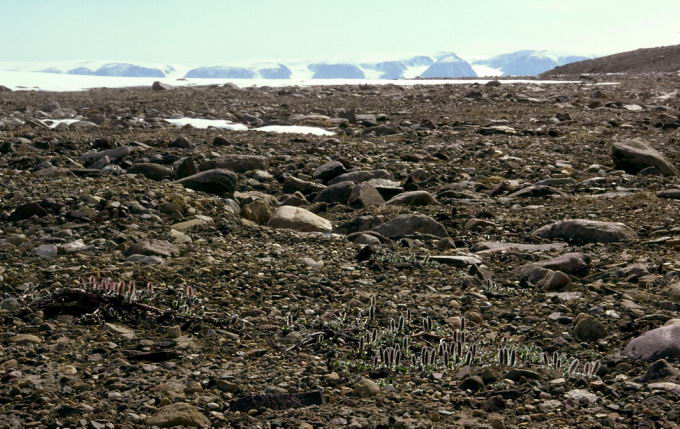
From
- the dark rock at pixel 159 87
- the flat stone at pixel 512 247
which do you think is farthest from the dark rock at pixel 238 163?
the dark rock at pixel 159 87

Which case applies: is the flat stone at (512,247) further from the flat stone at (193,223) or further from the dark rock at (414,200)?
the flat stone at (193,223)

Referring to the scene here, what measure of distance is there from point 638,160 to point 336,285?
5.06m

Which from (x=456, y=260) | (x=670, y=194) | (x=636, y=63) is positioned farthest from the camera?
(x=636, y=63)

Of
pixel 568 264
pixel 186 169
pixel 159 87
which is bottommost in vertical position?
pixel 568 264

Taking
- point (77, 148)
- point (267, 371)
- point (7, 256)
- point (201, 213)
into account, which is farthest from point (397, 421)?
point (77, 148)

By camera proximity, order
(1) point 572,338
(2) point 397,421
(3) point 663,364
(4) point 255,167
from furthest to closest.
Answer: (4) point 255,167 → (1) point 572,338 → (3) point 663,364 → (2) point 397,421

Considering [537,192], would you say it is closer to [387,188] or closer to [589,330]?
[387,188]

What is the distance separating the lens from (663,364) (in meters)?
3.21

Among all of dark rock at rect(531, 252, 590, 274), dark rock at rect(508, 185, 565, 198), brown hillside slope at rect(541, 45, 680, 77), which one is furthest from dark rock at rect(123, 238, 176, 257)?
brown hillside slope at rect(541, 45, 680, 77)

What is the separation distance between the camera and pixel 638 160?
8117mm

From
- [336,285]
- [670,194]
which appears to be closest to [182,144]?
[336,285]

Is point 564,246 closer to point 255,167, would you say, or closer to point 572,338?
point 572,338

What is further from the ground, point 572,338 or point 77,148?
point 77,148

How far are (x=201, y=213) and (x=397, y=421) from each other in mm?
3647
